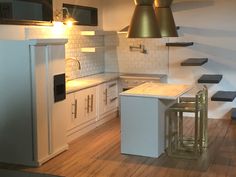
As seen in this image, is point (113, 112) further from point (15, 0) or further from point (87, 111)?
point (15, 0)

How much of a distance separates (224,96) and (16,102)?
11.7 feet

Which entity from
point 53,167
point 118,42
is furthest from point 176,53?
point 53,167

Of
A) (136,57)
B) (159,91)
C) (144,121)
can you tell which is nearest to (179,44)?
(136,57)

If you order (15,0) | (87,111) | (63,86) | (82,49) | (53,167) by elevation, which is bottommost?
(53,167)

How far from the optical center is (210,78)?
6.64 metres

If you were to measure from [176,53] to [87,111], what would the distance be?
2234mm

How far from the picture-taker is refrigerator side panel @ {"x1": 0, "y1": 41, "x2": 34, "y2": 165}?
4.51 metres

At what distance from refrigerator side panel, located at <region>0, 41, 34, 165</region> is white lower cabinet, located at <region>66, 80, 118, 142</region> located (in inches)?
31.0

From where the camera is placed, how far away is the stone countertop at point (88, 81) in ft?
18.4

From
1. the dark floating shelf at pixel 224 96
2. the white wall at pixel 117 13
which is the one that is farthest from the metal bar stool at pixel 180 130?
the white wall at pixel 117 13

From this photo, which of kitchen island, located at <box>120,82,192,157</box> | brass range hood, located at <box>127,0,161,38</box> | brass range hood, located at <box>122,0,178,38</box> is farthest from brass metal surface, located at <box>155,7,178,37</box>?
kitchen island, located at <box>120,82,192,157</box>

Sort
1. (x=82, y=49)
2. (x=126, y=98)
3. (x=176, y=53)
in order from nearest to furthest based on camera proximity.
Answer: (x=126, y=98)
(x=82, y=49)
(x=176, y=53)

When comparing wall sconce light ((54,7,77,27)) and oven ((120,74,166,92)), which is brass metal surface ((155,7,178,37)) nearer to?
wall sconce light ((54,7,77,27))

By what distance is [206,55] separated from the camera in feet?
23.1
